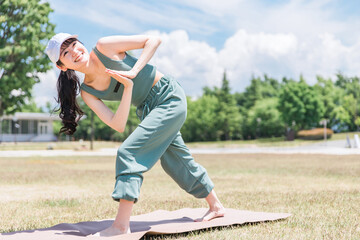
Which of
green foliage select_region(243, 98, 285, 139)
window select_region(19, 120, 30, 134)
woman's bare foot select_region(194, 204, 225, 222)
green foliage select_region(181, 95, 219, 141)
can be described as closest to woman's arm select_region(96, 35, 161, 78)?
woman's bare foot select_region(194, 204, 225, 222)

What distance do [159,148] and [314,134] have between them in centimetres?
4556

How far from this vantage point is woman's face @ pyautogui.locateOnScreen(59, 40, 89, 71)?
3.06m

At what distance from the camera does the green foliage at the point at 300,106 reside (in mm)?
48375

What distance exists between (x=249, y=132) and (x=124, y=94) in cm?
5510

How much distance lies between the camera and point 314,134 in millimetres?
45719

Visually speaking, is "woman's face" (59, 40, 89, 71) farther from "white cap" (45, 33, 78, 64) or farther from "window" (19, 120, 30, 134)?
"window" (19, 120, 30, 134)

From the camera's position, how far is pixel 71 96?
332cm

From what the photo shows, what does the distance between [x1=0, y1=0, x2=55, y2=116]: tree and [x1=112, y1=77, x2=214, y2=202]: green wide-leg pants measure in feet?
56.1

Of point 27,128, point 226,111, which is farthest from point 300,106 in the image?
point 27,128

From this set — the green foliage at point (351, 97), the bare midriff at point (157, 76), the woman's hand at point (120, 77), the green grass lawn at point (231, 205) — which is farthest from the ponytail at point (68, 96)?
the green foliage at point (351, 97)

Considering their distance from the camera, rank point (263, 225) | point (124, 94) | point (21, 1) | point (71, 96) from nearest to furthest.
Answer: point (124, 94) → point (71, 96) → point (263, 225) → point (21, 1)

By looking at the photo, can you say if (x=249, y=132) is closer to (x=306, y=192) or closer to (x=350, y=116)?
(x=350, y=116)

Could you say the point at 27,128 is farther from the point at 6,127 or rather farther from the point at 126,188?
the point at 126,188

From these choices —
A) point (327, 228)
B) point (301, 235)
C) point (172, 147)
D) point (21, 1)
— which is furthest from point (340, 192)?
point (21, 1)
